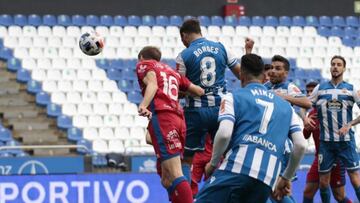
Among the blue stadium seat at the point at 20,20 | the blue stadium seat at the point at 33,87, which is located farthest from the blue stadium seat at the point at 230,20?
the blue stadium seat at the point at 33,87

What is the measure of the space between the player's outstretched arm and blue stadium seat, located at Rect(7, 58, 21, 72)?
12501mm

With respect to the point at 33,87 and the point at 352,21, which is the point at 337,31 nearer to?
the point at 352,21

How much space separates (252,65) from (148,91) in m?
2.40

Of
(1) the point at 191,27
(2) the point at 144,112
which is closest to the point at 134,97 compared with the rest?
(1) the point at 191,27

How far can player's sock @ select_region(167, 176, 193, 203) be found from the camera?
10.3 meters

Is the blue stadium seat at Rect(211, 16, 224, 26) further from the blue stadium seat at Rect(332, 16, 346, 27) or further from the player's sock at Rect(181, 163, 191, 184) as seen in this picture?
the player's sock at Rect(181, 163, 191, 184)

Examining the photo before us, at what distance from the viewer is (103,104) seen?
72.0 ft

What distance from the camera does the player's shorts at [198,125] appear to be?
36.9 feet

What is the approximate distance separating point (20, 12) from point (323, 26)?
749 centimetres

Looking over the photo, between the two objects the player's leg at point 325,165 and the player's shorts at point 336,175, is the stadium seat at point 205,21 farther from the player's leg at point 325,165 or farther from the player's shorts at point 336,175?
the player's leg at point 325,165

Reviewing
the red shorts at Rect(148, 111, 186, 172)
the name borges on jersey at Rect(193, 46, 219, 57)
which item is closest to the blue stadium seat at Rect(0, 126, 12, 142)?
the name borges on jersey at Rect(193, 46, 219, 57)

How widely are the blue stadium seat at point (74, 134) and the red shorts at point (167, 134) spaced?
1073 cm

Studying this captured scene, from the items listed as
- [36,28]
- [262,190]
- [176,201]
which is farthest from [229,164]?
[36,28]

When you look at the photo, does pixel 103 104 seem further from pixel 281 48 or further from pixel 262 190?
pixel 262 190
